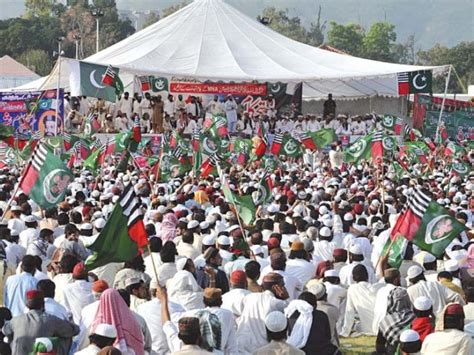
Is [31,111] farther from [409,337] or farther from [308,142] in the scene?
[409,337]

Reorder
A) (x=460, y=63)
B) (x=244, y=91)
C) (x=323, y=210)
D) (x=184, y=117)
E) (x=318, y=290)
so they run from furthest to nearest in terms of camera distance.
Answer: (x=460, y=63) → (x=244, y=91) → (x=184, y=117) → (x=323, y=210) → (x=318, y=290)

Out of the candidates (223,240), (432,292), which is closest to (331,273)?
(432,292)

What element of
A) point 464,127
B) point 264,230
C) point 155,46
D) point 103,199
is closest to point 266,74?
point 155,46

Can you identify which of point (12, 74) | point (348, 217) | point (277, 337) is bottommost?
point (12, 74)

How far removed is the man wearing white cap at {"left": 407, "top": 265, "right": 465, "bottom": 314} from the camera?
9258 millimetres

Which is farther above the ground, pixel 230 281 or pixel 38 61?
pixel 230 281

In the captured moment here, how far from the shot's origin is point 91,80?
25984mm

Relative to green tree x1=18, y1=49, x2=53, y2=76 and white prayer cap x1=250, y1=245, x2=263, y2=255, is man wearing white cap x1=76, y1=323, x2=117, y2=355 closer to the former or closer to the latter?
white prayer cap x1=250, y1=245, x2=263, y2=255

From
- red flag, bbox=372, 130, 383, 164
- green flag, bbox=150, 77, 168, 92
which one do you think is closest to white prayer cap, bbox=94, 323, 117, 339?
red flag, bbox=372, 130, 383, 164

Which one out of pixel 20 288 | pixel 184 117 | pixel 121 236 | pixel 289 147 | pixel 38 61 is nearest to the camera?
pixel 121 236

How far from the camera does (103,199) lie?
1528 centimetres

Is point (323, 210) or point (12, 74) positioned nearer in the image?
point (323, 210)

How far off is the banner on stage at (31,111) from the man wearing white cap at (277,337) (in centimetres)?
1756

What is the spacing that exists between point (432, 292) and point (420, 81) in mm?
22028
